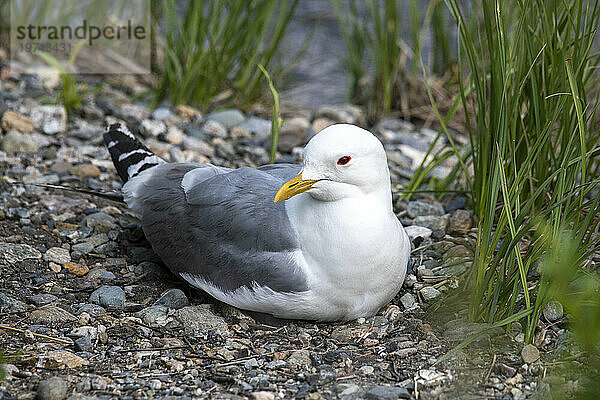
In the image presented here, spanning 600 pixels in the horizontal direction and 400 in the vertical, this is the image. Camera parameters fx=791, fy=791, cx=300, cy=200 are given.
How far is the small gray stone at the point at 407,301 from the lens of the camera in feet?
11.8

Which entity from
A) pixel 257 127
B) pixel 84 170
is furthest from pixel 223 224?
pixel 257 127

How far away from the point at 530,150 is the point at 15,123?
11.1 ft

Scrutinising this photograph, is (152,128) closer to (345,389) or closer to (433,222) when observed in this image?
(433,222)

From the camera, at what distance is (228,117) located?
5.79 metres

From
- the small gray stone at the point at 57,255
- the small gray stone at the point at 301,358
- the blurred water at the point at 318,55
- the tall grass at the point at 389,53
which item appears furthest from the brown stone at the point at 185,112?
the small gray stone at the point at 301,358

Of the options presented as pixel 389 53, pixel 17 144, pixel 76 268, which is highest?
pixel 389 53

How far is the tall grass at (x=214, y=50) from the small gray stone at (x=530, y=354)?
3401 millimetres

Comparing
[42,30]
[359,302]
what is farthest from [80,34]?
[359,302]

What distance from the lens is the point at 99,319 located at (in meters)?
3.44

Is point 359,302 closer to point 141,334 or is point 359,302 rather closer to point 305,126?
point 141,334

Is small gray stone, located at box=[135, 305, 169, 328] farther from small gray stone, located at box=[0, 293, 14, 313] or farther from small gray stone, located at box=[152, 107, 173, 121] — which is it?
small gray stone, located at box=[152, 107, 173, 121]

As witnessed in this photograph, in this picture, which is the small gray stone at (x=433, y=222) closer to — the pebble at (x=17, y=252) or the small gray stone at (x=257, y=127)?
the small gray stone at (x=257, y=127)

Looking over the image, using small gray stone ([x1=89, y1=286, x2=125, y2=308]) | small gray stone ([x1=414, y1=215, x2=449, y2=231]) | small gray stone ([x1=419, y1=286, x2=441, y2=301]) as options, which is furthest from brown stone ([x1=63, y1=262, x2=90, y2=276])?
small gray stone ([x1=414, y1=215, x2=449, y2=231])

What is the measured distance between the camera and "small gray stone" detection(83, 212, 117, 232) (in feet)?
14.0
